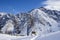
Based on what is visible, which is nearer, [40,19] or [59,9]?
[59,9]

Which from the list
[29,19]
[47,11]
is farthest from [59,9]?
[29,19]

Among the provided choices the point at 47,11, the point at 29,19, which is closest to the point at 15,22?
the point at 29,19

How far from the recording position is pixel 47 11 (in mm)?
17406

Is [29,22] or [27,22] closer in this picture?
[29,22]

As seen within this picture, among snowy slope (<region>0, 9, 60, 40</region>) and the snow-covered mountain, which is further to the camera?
the snow-covered mountain

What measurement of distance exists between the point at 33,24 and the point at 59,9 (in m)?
2.98

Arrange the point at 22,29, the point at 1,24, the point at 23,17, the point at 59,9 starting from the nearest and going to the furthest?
the point at 59,9 → the point at 22,29 → the point at 23,17 → the point at 1,24

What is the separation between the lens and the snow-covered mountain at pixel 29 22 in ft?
54.1

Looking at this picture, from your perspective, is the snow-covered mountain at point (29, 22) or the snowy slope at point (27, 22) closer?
the snowy slope at point (27, 22)

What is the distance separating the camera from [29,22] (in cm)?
1938

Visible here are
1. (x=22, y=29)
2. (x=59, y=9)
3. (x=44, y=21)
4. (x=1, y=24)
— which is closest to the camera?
(x=59, y=9)

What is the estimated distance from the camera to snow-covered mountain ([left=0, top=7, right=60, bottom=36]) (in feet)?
54.1

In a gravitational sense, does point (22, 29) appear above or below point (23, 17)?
below

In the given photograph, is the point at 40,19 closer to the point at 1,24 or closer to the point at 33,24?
the point at 33,24
